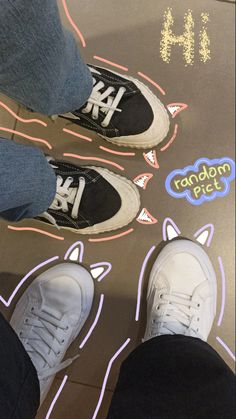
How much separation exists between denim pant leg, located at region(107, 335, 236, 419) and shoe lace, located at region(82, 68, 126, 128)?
0.44 metres

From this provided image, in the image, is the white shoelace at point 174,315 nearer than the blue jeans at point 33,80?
No

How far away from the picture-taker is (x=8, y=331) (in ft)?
2.20

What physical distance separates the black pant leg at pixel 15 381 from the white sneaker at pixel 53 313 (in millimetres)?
151

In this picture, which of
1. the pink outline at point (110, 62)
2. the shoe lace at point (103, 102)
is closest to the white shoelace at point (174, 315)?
the shoe lace at point (103, 102)

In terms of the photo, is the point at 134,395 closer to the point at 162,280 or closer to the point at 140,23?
the point at 162,280

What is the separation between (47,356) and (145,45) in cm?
68

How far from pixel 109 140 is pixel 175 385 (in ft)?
1.59

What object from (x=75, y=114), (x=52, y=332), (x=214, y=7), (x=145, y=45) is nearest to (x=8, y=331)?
(x=52, y=332)

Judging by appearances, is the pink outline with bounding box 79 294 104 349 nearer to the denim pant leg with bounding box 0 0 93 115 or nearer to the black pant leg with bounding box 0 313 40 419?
the black pant leg with bounding box 0 313 40 419

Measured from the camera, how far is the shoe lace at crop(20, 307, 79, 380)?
2.76 feet

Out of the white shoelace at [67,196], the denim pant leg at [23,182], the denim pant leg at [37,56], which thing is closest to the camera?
the denim pant leg at [37,56]

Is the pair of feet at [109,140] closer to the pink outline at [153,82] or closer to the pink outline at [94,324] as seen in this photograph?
the pink outline at [153,82]

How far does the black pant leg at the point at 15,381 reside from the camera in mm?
600

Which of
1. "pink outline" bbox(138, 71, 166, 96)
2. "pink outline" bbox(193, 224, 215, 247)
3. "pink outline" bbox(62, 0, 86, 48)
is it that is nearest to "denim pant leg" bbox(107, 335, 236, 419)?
"pink outline" bbox(193, 224, 215, 247)
